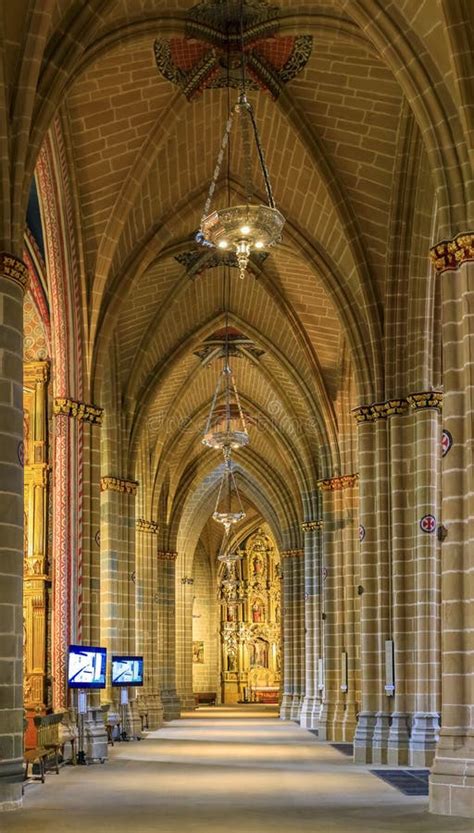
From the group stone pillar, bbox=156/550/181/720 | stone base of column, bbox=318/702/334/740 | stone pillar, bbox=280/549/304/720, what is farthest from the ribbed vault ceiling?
stone pillar, bbox=280/549/304/720

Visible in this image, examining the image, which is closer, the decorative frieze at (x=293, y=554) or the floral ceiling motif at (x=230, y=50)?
the floral ceiling motif at (x=230, y=50)

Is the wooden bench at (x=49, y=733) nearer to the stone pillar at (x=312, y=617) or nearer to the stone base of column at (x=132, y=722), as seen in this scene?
the stone base of column at (x=132, y=722)

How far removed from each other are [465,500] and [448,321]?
6.51 ft

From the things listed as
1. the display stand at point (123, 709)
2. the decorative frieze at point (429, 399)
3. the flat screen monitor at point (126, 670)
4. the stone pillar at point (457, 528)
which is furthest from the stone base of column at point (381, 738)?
the display stand at point (123, 709)

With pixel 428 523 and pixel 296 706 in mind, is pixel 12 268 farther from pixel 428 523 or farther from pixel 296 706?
pixel 296 706

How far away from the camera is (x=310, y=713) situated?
3428 centimetres

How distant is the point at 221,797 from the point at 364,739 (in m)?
6.09

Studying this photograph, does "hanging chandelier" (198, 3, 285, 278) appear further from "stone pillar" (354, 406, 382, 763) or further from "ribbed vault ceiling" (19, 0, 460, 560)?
"stone pillar" (354, 406, 382, 763)

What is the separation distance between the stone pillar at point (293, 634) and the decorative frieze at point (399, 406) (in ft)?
67.8

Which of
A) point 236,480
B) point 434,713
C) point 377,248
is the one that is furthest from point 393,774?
point 236,480

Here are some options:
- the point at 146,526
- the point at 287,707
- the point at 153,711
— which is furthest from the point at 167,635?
the point at 146,526

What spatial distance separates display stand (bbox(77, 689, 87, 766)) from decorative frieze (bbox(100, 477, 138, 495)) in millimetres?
8160

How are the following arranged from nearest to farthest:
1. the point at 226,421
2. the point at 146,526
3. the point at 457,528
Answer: the point at 457,528 < the point at 146,526 < the point at 226,421

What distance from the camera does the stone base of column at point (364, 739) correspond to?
2014cm
